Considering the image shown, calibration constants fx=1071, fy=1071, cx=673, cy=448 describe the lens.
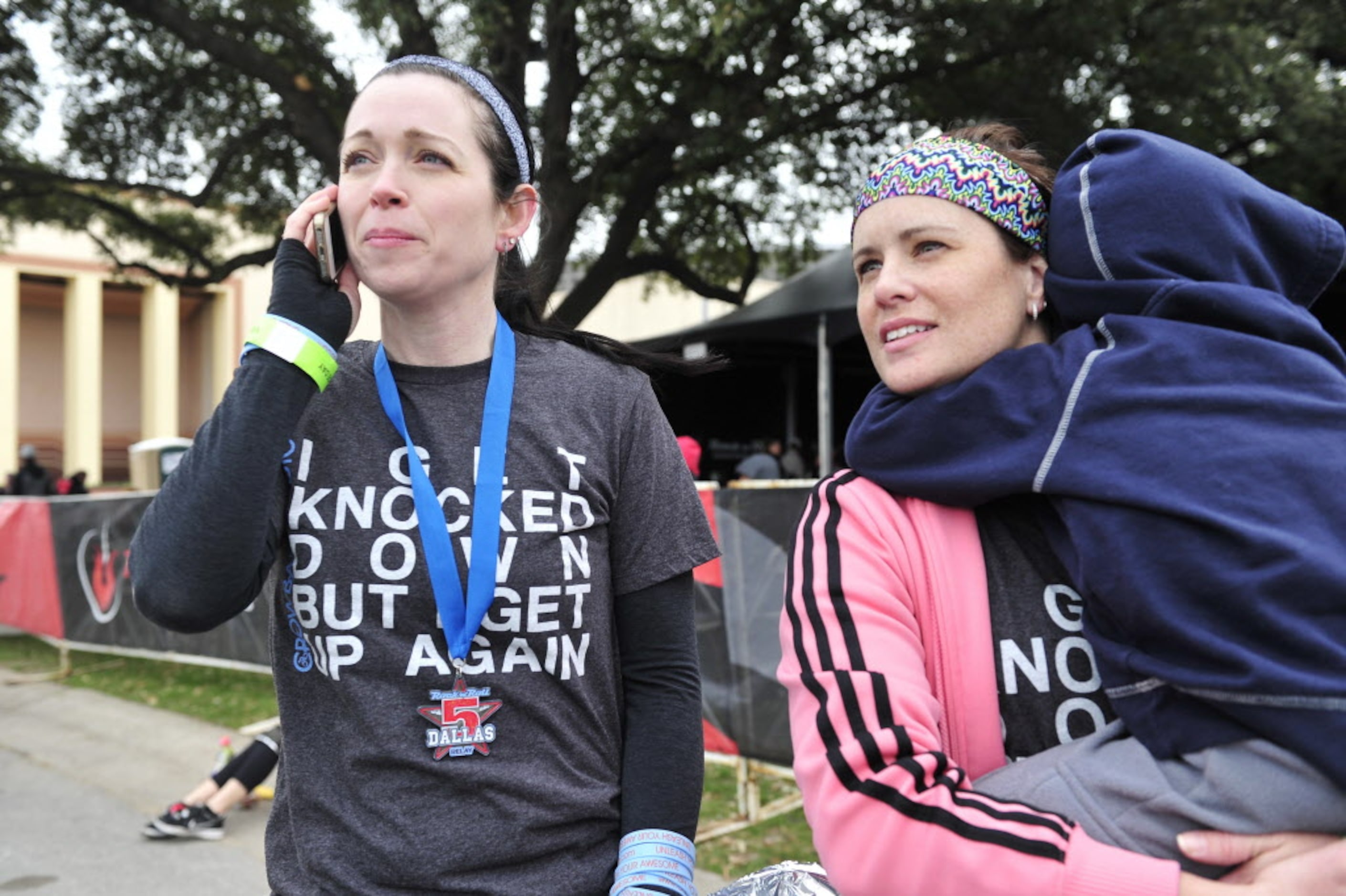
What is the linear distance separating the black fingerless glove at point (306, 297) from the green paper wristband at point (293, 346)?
16 mm

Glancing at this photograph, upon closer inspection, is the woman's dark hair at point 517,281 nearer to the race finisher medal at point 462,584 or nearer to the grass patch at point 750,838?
the race finisher medal at point 462,584

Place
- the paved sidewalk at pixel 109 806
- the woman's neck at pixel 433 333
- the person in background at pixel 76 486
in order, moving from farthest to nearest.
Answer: the person in background at pixel 76 486, the paved sidewalk at pixel 109 806, the woman's neck at pixel 433 333

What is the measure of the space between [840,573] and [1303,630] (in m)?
0.47

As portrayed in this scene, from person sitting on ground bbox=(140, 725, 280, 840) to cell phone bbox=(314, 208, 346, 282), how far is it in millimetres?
3956

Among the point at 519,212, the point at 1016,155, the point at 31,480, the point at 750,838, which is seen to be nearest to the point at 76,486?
the point at 31,480

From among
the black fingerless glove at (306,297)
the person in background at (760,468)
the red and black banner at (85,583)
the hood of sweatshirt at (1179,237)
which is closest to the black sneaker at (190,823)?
the red and black banner at (85,583)

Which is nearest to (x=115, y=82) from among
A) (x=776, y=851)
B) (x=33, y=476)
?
(x=33, y=476)

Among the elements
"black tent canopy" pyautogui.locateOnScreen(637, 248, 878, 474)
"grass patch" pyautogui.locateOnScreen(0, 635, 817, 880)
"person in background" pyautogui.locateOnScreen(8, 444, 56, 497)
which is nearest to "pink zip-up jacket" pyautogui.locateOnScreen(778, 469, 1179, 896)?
"grass patch" pyautogui.locateOnScreen(0, 635, 817, 880)

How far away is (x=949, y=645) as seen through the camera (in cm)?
125

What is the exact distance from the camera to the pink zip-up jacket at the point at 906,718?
1073 millimetres

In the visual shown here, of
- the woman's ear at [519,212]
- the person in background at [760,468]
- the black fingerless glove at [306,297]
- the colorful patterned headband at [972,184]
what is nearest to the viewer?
the colorful patterned headband at [972,184]

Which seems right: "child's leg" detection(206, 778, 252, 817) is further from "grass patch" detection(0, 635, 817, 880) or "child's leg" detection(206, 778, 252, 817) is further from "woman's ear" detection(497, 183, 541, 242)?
"woman's ear" detection(497, 183, 541, 242)

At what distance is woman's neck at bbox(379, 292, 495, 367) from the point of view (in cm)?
163

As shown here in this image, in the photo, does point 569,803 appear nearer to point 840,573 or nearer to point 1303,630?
point 840,573
